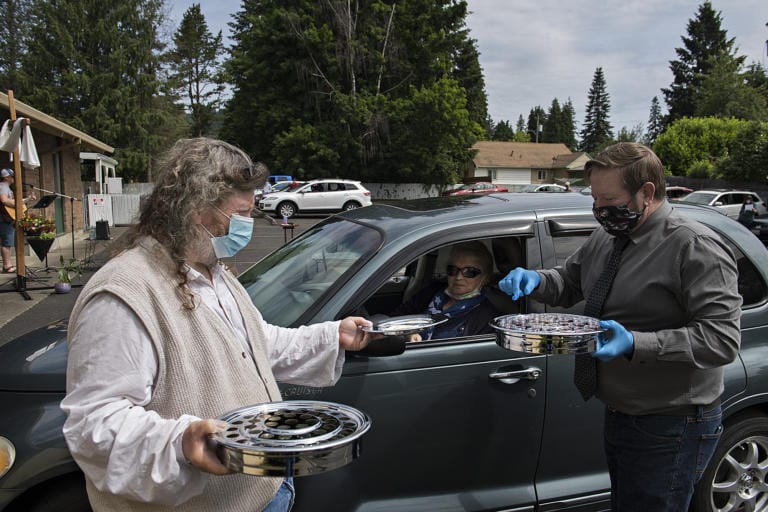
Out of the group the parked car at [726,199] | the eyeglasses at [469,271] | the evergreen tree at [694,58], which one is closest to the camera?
the eyeglasses at [469,271]

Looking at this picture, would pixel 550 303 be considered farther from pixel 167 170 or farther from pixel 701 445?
pixel 167 170

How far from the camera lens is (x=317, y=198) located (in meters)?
27.5

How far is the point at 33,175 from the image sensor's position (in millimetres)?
15312

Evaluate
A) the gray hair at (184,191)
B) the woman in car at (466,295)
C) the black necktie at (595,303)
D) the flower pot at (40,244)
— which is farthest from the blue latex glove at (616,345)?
the flower pot at (40,244)

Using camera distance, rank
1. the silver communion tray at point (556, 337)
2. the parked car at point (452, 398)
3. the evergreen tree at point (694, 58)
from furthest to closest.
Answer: the evergreen tree at point (694, 58), the parked car at point (452, 398), the silver communion tray at point (556, 337)

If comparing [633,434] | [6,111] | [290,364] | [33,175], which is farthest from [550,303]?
[33,175]

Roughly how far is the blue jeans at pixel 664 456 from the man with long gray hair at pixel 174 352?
4.12 ft

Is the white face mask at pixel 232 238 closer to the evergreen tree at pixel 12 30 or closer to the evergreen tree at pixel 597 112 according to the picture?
the evergreen tree at pixel 12 30

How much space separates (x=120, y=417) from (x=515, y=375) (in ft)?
5.92

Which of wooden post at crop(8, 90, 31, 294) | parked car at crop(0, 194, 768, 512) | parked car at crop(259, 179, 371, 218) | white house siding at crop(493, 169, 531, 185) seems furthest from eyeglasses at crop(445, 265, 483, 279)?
white house siding at crop(493, 169, 531, 185)

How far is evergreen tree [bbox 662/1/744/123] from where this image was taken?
65.3 m

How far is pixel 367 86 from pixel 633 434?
38.2m

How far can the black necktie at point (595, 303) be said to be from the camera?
220 centimetres

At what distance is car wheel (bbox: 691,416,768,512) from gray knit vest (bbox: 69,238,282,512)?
2417 millimetres
